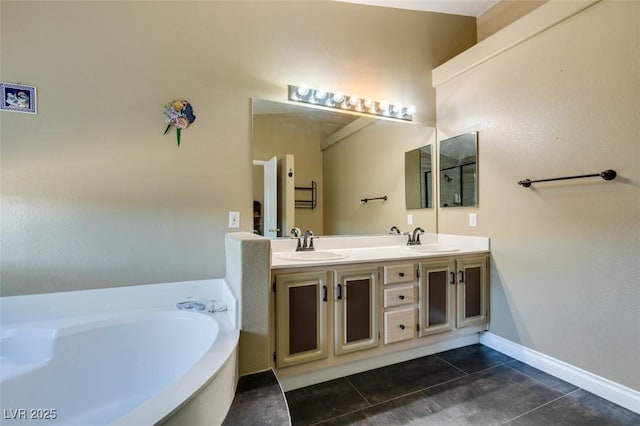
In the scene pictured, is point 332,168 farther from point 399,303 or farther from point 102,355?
point 102,355

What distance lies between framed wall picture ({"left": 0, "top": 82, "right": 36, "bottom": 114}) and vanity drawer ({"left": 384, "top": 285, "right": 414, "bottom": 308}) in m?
2.30

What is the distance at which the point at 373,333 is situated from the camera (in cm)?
189

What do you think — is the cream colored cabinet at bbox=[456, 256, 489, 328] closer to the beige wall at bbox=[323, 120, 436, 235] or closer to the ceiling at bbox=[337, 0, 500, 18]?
the beige wall at bbox=[323, 120, 436, 235]

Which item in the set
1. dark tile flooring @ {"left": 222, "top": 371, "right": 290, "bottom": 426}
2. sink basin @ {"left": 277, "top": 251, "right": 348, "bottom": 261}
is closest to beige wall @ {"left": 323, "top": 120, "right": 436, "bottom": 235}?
sink basin @ {"left": 277, "top": 251, "right": 348, "bottom": 261}

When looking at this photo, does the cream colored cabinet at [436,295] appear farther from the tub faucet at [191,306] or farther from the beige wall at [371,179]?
the tub faucet at [191,306]

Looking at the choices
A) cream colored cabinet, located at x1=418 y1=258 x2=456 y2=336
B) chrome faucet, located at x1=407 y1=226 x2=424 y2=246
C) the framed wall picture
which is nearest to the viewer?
the framed wall picture

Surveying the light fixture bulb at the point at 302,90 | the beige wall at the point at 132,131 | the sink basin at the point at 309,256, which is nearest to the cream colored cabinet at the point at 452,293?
the sink basin at the point at 309,256

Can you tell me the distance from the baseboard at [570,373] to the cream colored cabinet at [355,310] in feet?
3.63

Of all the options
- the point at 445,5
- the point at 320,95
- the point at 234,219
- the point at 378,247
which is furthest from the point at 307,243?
the point at 445,5

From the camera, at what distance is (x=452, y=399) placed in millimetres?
1659

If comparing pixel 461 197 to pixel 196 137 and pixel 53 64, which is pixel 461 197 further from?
pixel 53 64

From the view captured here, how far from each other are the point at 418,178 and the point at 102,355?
2642 millimetres

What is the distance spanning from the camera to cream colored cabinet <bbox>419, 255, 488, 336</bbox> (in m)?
2.08

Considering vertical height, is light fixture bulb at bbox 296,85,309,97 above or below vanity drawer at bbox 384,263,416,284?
above
